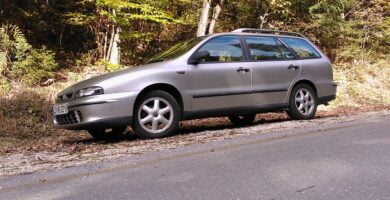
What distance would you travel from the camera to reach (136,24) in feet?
52.5

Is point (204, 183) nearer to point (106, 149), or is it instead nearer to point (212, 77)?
point (106, 149)

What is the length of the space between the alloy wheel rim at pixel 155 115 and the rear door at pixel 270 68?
170cm

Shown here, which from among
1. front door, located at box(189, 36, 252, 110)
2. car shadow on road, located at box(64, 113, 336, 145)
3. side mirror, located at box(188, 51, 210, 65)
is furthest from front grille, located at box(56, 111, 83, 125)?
side mirror, located at box(188, 51, 210, 65)

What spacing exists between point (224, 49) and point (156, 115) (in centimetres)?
179

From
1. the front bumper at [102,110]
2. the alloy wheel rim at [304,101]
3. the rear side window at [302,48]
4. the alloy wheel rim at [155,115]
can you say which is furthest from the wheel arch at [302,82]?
the front bumper at [102,110]

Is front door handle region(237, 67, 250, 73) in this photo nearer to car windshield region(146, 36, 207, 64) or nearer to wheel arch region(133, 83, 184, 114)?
car windshield region(146, 36, 207, 64)

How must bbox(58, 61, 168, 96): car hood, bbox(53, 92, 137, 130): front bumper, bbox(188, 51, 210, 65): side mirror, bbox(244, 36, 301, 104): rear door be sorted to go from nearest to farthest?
bbox(53, 92, 137, 130): front bumper
bbox(58, 61, 168, 96): car hood
bbox(188, 51, 210, 65): side mirror
bbox(244, 36, 301, 104): rear door

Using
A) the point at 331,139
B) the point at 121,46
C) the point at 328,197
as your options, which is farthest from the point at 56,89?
the point at 328,197

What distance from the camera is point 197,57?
Result: 8.34 meters

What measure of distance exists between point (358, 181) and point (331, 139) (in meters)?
2.36

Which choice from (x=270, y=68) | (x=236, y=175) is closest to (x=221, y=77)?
(x=270, y=68)

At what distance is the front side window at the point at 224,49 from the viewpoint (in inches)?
341

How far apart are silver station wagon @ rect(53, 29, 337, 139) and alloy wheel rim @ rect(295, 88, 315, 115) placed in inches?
0.7

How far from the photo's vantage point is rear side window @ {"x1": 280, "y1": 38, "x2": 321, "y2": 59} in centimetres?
992
